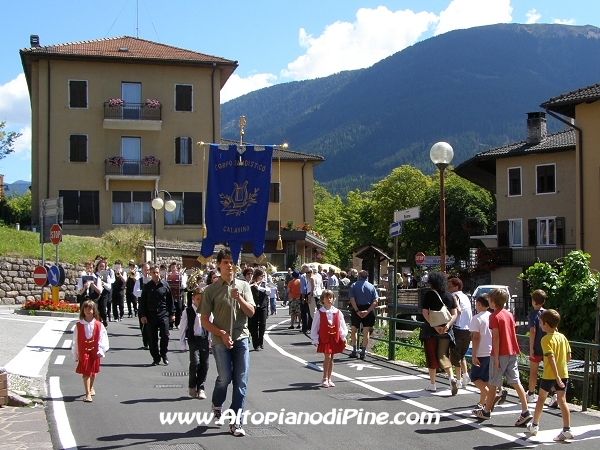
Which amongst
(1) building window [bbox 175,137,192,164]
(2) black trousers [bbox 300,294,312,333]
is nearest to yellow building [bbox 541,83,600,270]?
(2) black trousers [bbox 300,294,312,333]

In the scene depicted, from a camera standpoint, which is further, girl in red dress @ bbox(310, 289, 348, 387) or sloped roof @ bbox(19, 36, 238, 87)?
sloped roof @ bbox(19, 36, 238, 87)

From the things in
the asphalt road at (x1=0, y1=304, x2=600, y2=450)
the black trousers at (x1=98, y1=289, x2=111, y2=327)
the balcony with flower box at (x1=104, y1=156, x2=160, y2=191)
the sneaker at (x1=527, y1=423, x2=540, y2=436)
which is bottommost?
the asphalt road at (x1=0, y1=304, x2=600, y2=450)

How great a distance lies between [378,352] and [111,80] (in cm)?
3367


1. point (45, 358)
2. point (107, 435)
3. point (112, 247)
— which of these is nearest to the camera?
Answer: point (107, 435)

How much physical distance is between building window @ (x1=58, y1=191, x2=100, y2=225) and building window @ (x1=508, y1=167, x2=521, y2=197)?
2379cm

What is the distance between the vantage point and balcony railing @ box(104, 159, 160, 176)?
153 feet

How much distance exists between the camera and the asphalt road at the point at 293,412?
8.32m

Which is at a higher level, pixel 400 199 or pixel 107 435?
pixel 400 199

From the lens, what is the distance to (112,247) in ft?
126

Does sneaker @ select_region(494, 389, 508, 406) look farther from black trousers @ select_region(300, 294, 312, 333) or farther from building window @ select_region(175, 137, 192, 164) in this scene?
building window @ select_region(175, 137, 192, 164)

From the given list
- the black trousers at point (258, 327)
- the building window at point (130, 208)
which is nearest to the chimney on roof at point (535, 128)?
the building window at point (130, 208)

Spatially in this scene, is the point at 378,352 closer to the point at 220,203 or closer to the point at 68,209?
the point at 220,203

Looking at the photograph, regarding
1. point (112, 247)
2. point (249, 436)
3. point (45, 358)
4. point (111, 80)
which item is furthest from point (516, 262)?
point (249, 436)

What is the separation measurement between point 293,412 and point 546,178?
122 ft
